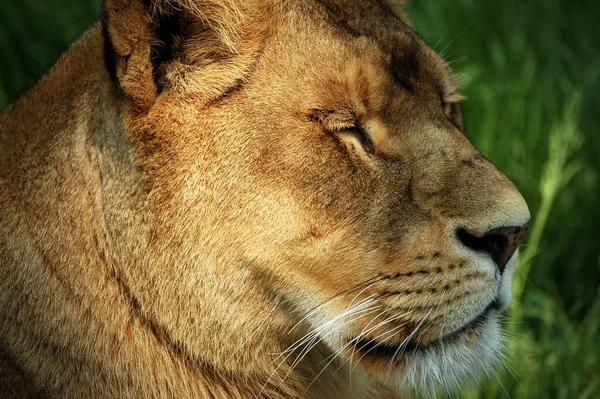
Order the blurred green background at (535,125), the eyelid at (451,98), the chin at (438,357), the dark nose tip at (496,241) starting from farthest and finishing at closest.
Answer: the blurred green background at (535,125) → the eyelid at (451,98) → the chin at (438,357) → the dark nose tip at (496,241)

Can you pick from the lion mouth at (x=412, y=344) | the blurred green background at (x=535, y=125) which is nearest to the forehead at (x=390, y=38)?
the lion mouth at (x=412, y=344)

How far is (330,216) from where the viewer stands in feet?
8.00

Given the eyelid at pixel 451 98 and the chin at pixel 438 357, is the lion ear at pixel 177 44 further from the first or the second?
the chin at pixel 438 357

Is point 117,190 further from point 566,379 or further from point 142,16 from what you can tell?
point 566,379

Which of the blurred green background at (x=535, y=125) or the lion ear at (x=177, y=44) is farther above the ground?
the lion ear at (x=177, y=44)

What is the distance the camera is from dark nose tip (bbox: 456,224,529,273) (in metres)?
2.39

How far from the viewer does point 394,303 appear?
2.43m

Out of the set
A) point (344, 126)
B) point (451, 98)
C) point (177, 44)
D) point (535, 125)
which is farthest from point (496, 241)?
point (535, 125)

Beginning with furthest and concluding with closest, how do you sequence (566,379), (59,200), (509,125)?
(509,125) → (566,379) → (59,200)

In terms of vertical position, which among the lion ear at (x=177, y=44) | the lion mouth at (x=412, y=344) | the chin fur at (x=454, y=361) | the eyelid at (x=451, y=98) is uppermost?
the lion ear at (x=177, y=44)

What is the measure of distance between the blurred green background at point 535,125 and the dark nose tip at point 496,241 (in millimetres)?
1139

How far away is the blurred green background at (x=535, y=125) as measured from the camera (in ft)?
12.0

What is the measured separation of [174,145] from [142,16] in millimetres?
335

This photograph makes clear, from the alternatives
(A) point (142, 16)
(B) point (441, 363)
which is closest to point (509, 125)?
(B) point (441, 363)
